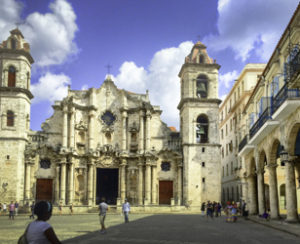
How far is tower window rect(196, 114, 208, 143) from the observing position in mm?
40906

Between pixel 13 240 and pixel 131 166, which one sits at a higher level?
pixel 131 166

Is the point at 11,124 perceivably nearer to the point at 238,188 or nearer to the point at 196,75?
the point at 196,75

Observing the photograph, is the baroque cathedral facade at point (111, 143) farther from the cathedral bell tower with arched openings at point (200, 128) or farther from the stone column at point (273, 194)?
the stone column at point (273, 194)

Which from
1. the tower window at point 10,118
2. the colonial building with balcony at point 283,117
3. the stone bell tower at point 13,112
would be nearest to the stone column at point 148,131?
the stone bell tower at point 13,112

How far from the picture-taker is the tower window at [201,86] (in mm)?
41741

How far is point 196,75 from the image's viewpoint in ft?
136

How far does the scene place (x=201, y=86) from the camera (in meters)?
41.9

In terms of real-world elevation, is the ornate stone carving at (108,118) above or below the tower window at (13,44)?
below

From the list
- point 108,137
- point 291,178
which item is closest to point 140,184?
point 108,137

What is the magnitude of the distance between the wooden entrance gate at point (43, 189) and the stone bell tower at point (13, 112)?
218 cm

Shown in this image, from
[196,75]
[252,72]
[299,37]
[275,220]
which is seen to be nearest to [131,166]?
[196,75]

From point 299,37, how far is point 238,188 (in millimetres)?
29109

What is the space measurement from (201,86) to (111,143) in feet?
38.5

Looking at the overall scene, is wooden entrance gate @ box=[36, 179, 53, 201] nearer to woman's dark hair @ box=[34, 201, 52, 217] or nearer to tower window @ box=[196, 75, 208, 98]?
tower window @ box=[196, 75, 208, 98]
